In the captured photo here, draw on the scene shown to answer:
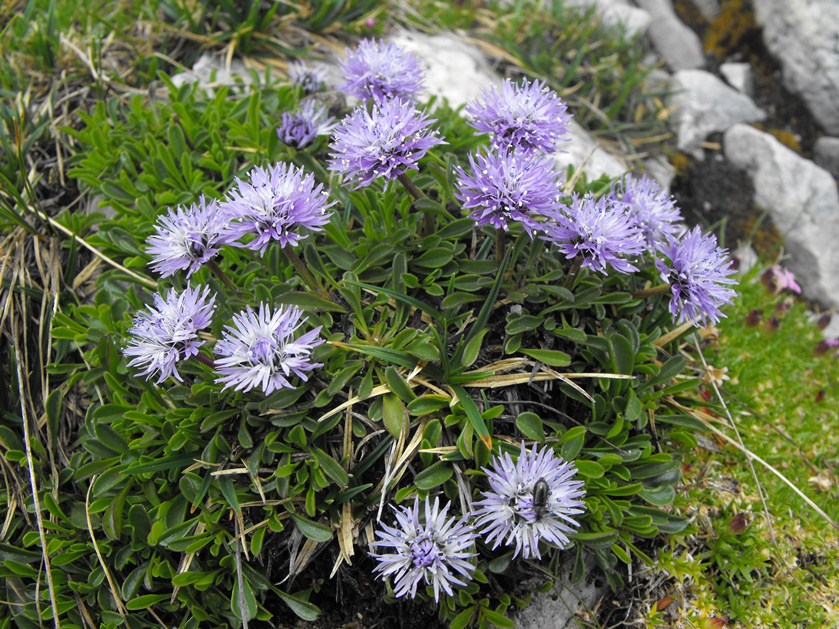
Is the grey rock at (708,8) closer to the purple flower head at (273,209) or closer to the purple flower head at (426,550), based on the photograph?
the purple flower head at (273,209)

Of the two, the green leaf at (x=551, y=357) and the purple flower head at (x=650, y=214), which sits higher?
the purple flower head at (x=650, y=214)

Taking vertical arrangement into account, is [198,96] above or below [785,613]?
below

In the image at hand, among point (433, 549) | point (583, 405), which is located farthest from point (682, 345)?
point (433, 549)

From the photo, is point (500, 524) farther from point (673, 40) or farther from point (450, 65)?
point (673, 40)

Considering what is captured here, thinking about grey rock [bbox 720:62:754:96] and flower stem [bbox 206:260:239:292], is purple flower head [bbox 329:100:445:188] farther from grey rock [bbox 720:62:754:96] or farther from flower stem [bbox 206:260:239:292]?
grey rock [bbox 720:62:754:96]

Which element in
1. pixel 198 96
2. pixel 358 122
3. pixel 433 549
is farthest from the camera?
pixel 198 96

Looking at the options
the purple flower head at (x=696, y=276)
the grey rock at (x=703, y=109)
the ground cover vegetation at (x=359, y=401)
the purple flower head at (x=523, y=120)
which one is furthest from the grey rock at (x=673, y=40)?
the purple flower head at (x=696, y=276)

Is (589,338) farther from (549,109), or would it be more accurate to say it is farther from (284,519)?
(284,519)
